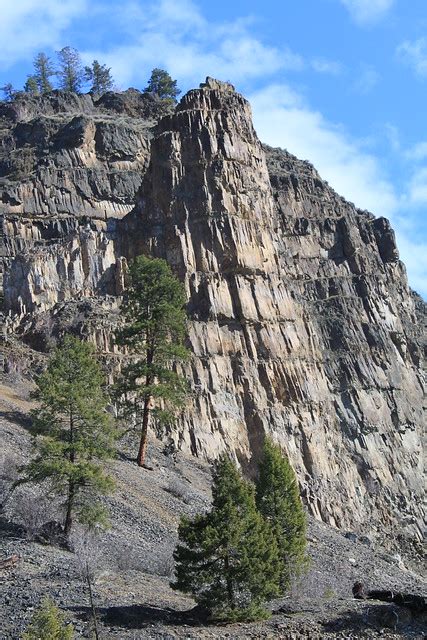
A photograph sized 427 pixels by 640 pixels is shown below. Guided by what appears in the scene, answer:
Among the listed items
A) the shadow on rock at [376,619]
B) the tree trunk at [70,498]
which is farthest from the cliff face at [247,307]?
the shadow on rock at [376,619]

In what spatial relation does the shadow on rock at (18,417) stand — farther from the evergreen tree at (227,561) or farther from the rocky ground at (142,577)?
the evergreen tree at (227,561)

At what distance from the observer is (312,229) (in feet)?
229

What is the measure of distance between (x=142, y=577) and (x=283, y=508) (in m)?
7.26

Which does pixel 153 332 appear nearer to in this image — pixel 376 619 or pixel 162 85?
pixel 376 619

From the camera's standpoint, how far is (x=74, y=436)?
23.5 meters

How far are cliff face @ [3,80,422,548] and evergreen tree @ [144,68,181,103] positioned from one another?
34.3 meters

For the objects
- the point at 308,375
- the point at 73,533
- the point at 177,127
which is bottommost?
the point at 73,533

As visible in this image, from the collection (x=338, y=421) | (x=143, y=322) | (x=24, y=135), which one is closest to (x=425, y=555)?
(x=338, y=421)

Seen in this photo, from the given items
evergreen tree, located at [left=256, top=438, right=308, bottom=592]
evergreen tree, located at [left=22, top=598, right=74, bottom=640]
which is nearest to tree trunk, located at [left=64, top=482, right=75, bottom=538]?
evergreen tree, located at [left=256, top=438, right=308, bottom=592]

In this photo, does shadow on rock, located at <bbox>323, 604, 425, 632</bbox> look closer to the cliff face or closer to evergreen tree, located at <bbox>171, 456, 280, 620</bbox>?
evergreen tree, located at <bbox>171, 456, 280, 620</bbox>

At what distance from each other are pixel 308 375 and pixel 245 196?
1466 cm

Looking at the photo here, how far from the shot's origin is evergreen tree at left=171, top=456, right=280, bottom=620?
18.8 meters

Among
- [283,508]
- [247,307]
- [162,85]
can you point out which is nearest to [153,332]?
[283,508]

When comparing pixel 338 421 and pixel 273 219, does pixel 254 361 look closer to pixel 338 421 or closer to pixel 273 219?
pixel 338 421
